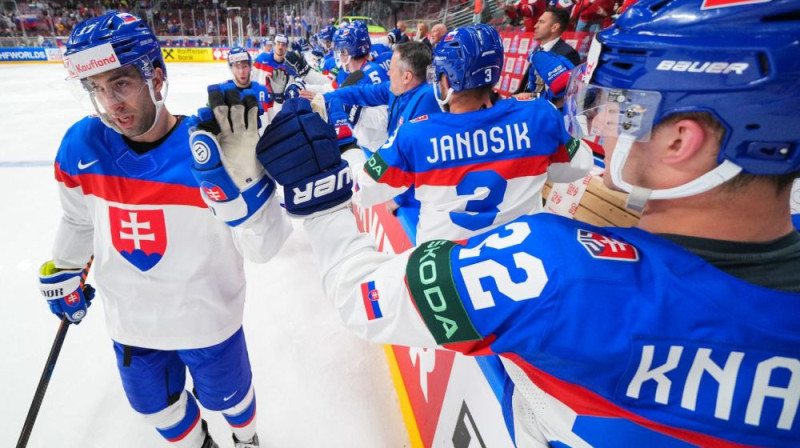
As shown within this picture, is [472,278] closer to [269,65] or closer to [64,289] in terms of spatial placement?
[64,289]

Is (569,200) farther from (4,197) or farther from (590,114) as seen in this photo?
(4,197)

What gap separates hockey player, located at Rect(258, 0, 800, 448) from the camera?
0.54 metres

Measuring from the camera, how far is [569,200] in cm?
317

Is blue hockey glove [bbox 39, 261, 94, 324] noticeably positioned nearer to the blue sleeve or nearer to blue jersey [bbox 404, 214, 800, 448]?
blue jersey [bbox 404, 214, 800, 448]

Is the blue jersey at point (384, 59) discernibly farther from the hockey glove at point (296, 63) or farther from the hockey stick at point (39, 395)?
the hockey stick at point (39, 395)

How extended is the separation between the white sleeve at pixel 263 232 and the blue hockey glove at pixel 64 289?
92 centimetres

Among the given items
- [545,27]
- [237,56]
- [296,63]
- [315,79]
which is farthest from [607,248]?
[315,79]

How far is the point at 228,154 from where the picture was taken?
93 cm

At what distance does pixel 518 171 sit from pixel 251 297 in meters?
2.16

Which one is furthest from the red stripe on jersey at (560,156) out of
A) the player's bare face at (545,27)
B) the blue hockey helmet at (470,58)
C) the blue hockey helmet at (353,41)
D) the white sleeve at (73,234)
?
the blue hockey helmet at (353,41)

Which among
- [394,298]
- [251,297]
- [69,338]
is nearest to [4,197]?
Answer: [69,338]

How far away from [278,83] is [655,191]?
5806 mm

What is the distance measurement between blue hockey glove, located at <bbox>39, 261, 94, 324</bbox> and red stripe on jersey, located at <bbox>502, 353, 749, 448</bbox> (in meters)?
1.70

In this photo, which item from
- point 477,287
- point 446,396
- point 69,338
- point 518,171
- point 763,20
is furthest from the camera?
point 69,338
